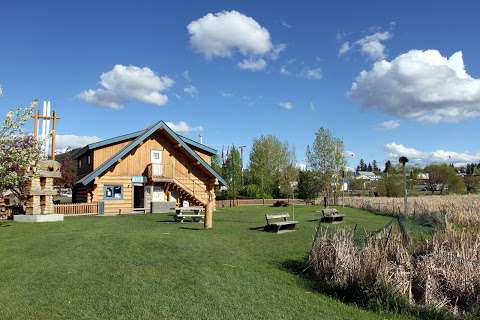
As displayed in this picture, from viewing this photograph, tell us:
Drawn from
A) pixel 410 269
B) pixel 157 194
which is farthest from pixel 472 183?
pixel 410 269

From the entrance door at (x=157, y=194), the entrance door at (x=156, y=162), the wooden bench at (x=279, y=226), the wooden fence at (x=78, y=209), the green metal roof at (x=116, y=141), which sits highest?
the green metal roof at (x=116, y=141)

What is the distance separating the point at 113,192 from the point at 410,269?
25116mm

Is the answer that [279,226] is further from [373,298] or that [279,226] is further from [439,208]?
[439,208]

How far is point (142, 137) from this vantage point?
29953mm

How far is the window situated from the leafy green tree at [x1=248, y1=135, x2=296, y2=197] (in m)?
23.5

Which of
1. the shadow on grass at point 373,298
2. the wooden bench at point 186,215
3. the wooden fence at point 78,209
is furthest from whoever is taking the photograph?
the wooden fence at point 78,209

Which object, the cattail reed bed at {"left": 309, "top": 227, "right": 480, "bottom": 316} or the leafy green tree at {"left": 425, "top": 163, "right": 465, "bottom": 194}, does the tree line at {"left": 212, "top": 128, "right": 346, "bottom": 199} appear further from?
the cattail reed bed at {"left": 309, "top": 227, "right": 480, "bottom": 316}

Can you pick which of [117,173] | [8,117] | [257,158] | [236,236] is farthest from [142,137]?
[257,158]

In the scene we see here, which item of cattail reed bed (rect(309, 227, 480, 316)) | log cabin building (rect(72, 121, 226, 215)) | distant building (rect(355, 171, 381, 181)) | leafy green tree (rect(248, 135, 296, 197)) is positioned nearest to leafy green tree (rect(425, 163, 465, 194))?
distant building (rect(355, 171, 381, 181))

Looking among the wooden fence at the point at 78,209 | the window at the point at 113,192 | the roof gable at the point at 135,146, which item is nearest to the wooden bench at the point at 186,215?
the wooden fence at the point at 78,209

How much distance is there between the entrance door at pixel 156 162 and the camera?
31.0 m

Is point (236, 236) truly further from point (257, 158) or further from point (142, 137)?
point (257, 158)

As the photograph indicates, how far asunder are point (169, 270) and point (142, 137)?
2142 cm

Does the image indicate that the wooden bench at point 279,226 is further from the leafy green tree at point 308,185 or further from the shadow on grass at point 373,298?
the leafy green tree at point 308,185
